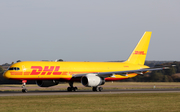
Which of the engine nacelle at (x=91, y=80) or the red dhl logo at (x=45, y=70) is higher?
the red dhl logo at (x=45, y=70)

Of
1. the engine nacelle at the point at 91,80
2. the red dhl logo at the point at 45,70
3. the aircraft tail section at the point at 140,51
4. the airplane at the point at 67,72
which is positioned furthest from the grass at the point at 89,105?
the aircraft tail section at the point at 140,51

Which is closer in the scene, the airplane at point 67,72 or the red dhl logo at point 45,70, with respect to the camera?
the airplane at point 67,72

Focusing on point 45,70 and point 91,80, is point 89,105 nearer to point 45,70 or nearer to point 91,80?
point 91,80

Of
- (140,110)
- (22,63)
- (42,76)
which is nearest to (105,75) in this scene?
(42,76)

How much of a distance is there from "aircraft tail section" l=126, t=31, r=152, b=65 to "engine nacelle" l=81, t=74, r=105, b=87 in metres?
12.6

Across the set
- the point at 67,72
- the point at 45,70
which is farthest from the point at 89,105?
the point at 67,72

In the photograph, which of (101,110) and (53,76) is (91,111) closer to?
(101,110)

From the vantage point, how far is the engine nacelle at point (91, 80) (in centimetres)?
4625

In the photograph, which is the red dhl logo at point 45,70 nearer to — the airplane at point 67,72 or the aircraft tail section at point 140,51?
the airplane at point 67,72

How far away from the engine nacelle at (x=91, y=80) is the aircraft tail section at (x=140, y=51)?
12.6m

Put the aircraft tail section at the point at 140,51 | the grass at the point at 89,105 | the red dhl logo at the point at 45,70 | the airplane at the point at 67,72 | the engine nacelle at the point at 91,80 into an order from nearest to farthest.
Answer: the grass at the point at 89,105 → the airplane at the point at 67,72 → the red dhl logo at the point at 45,70 → the engine nacelle at the point at 91,80 → the aircraft tail section at the point at 140,51

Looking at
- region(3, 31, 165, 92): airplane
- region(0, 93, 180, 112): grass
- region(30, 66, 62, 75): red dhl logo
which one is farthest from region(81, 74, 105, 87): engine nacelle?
region(0, 93, 180, 112): grass

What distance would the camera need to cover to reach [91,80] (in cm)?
4641

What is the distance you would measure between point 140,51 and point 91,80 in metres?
16.5
